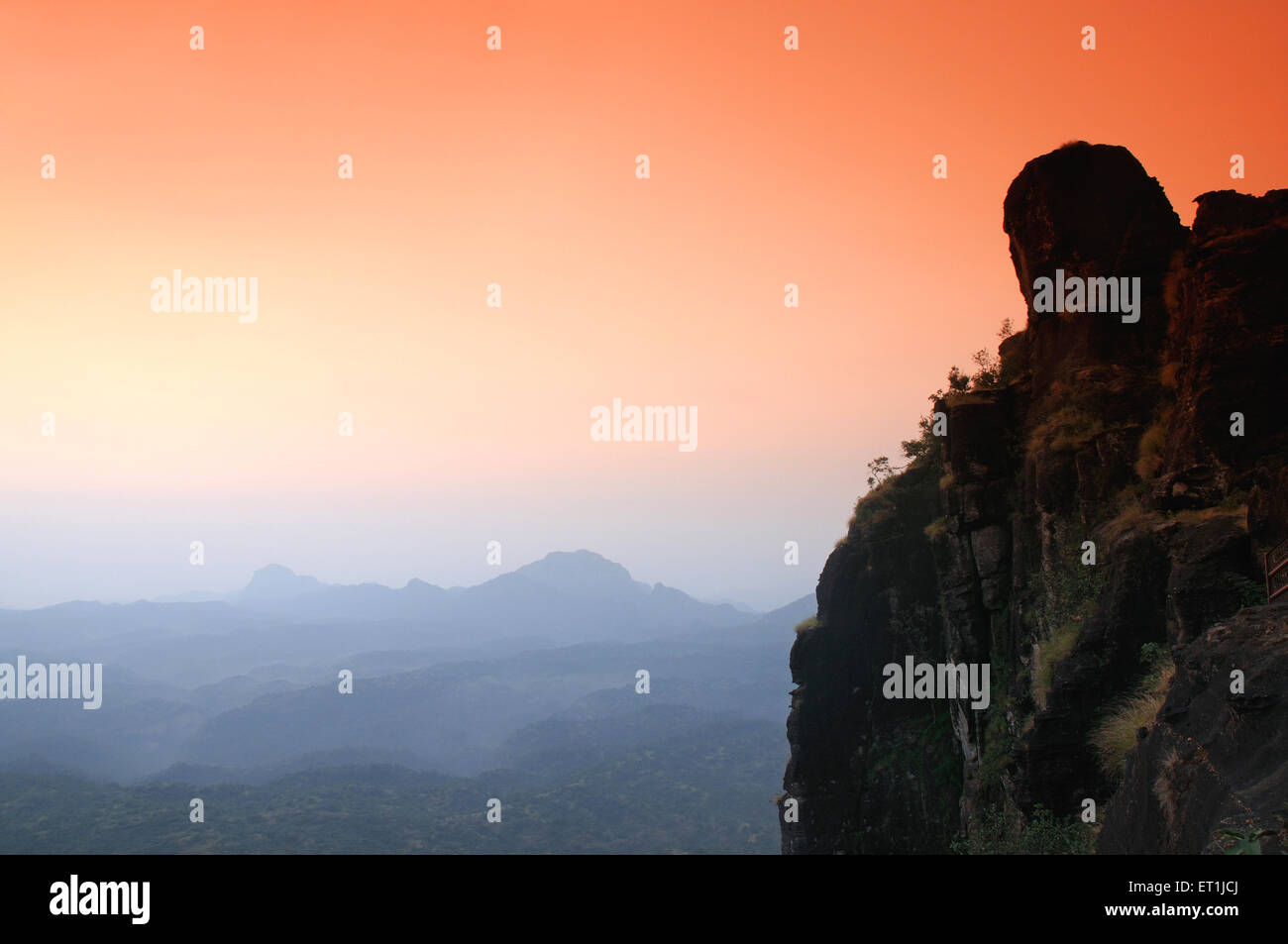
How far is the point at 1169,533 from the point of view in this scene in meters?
16.7

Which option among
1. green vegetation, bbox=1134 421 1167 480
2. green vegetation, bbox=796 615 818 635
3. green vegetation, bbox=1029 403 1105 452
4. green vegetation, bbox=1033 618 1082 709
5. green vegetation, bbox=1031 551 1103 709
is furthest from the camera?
green vegetation, bbox=796 615 818 635

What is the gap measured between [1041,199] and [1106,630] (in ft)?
46.8

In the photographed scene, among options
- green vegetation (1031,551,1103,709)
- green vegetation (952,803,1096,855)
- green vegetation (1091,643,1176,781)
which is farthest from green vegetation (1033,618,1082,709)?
green vegetation (952,803,1096,855)

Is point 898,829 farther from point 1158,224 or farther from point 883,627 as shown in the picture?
point 1158,224

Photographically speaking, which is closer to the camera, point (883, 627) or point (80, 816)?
point (883, 627)

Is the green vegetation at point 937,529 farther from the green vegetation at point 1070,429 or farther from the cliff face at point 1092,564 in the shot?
the green vegetation at point 1070,429

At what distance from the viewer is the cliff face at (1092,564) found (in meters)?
11.0

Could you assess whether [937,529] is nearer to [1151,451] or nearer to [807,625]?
[807,625]

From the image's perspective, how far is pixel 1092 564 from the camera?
65.4ft

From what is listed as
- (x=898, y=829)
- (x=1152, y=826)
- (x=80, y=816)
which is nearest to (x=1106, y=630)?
(x=1152, y=826)

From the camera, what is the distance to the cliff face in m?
11.0

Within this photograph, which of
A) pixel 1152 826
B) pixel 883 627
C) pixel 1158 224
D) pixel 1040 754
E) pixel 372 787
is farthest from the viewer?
pixel 372 787

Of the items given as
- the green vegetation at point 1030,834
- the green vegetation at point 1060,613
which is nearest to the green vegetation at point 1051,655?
the green vegetation at point 1060,613

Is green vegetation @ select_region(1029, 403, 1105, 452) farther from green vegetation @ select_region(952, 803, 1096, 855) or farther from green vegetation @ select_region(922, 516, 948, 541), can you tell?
green vegetation @ select_region(952, 803, 1096, 855)
